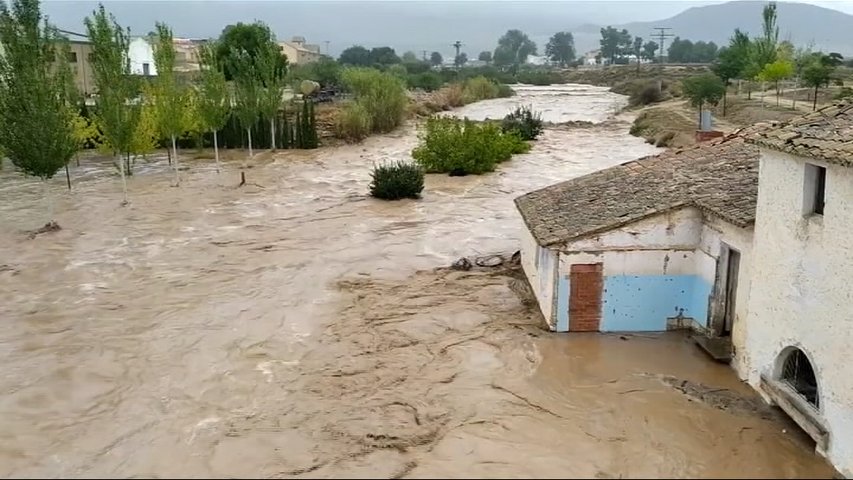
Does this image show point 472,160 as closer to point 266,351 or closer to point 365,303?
point 365,303

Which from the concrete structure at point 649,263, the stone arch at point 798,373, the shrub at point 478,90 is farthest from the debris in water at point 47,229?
the shrub at point 478,90

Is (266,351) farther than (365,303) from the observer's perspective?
No

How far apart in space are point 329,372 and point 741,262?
6.51 meters

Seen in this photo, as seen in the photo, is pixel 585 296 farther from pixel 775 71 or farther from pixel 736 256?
pixel 775 71

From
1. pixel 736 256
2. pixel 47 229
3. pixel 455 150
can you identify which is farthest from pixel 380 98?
pixel 736 256

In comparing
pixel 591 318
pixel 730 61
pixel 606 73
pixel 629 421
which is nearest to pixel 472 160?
pixel 591 318

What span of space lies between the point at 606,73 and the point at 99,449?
130m

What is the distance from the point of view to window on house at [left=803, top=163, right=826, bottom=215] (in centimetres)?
909

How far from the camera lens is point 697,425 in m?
9.87

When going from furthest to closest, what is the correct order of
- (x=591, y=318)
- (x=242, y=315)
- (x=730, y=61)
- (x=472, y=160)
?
(x=730, y=61) < (x=472, y=160) < (x=242, y=315) < (x=591, y=318)

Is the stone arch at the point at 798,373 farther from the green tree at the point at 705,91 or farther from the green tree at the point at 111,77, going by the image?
the green tree at the point at 705,91

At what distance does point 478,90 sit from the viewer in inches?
3078

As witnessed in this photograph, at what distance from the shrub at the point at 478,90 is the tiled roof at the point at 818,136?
62.4m

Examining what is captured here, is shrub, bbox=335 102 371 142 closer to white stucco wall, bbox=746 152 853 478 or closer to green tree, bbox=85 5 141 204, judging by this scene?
green tree, bbox=85 5 141 204
